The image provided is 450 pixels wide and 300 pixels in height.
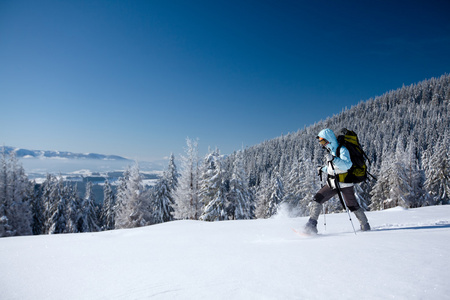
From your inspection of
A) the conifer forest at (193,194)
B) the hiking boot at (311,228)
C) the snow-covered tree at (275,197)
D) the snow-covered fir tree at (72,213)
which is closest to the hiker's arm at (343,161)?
the hiking boot at (311,228)

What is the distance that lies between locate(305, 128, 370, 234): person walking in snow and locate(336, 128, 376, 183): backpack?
0.27 feet

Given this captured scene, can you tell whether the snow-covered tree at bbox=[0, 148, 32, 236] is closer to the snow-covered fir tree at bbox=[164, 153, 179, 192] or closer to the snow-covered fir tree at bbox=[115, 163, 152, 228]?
the snow-covered fir tree at bbox=[115, 163, 152, 228]

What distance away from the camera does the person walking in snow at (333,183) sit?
3.93 m

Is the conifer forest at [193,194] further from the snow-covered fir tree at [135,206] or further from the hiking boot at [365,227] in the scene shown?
the hiking boot at [365,227]

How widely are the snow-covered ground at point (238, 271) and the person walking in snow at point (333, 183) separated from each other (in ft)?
3.87

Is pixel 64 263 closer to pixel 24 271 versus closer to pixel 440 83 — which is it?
pixel 24 271

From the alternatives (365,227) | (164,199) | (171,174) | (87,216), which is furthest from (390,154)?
(87,216)

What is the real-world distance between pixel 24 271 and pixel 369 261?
13.1 feet

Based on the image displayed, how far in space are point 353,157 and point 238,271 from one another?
10.0ft

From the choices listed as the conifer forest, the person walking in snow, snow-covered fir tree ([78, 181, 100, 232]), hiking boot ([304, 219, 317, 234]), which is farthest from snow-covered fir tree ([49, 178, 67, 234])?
the person walking in snow

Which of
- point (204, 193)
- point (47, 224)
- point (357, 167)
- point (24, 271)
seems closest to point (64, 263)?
point (24, 271)

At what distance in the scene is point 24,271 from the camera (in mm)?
2629

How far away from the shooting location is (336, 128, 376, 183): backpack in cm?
396

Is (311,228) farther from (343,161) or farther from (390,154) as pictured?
(390,154)
